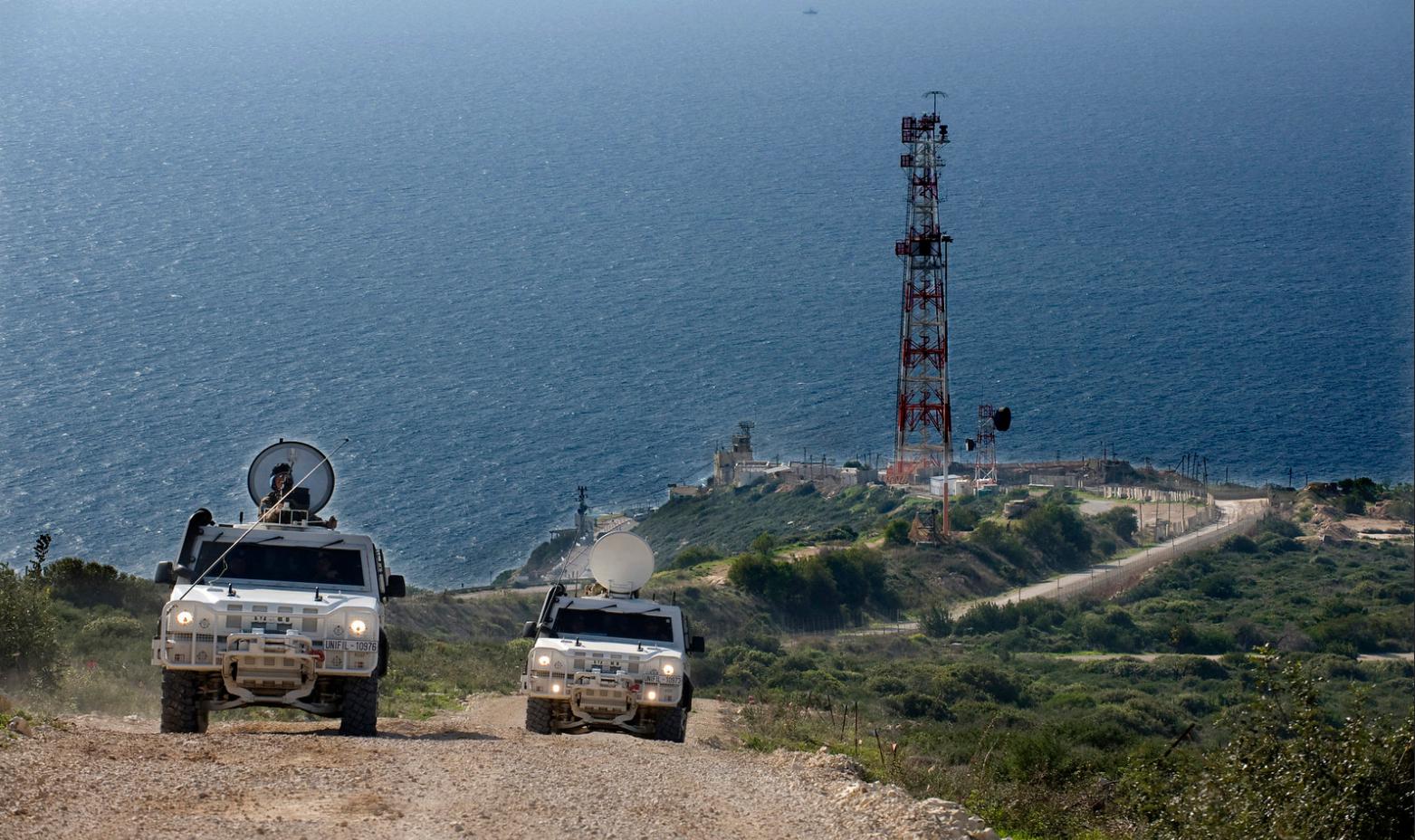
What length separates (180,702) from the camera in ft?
55.0

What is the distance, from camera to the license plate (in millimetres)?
16594

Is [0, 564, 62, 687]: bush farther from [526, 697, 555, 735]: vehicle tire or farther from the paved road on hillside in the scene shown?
the paved road on hillside

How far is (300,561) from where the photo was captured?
18.0m

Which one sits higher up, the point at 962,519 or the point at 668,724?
the point at 962,519

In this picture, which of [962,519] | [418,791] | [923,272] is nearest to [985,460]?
[962,519]

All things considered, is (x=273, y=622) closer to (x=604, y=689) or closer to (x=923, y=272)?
(x=604, y=689)

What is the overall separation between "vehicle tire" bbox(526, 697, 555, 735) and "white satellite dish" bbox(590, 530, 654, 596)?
1.88 m

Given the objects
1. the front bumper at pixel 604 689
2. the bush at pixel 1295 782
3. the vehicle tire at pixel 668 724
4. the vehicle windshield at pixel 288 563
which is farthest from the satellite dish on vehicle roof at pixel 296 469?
the bush at pixel 1295 782

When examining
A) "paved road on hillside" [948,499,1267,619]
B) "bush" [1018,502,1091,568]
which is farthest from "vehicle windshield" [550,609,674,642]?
"bush" [1018,502,1091,568]

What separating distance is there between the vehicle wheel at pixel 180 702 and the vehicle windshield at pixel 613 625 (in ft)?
13.4

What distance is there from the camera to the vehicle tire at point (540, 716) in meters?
18.8

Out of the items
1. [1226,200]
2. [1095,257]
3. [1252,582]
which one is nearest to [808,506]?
[1252,582]

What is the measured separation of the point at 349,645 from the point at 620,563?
440cm

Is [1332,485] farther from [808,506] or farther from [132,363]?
[132,363]
